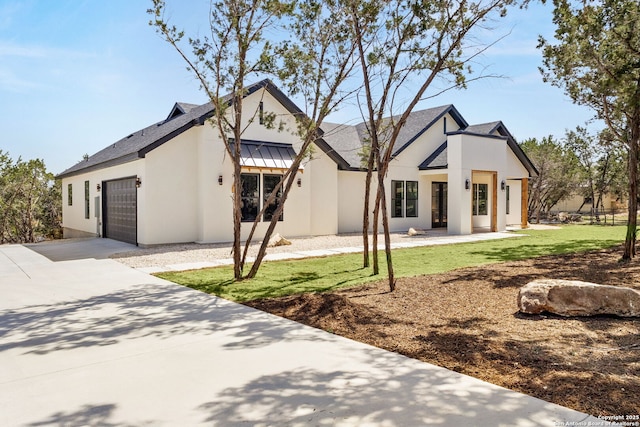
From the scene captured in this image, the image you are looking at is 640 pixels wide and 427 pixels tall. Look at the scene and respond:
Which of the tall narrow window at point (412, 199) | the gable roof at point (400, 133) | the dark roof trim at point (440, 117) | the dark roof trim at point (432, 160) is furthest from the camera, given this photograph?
the tall narrow window at point (412, 199)

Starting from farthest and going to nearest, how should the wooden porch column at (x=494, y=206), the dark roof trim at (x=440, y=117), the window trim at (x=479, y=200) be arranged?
the window trim at (x=479, y=200) < the dark roof trim at (x=440, y=117) < the wooden porch column at (x=494, y=206)

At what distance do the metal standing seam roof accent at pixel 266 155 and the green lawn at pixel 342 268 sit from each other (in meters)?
5.43

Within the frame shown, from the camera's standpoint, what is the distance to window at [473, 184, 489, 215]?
2486cm

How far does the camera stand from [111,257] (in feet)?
44.1

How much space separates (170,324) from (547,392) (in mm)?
4707

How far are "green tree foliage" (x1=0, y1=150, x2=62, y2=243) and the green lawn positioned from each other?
21.1 meters

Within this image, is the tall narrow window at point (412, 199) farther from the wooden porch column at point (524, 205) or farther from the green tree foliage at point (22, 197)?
the green tree foliage at point (22, 197)

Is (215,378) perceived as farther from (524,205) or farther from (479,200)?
(524,205)

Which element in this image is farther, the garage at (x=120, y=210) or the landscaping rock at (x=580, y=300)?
the garage at (x=120, y=210)

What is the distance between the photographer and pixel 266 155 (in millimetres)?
17547

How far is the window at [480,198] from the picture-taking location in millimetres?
24859

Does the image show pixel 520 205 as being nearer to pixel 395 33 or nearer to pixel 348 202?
pixel 348 202

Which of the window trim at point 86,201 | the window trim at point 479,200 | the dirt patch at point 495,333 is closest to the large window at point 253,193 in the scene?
the dirt patch at point 495,333

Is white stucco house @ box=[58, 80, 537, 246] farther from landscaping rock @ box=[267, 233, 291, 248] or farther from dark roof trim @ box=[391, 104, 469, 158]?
landscaping rock @ box=[267, 233, 291, 248]
